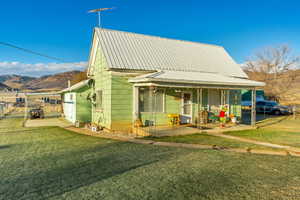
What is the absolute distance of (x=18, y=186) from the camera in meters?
4.15

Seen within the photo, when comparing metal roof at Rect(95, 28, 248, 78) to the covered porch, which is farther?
metal roof at Rect(95, 28, 248, 78)

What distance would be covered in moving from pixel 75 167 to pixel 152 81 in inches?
213

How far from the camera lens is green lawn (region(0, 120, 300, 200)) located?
389 centimetres

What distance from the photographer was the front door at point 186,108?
12.5 m

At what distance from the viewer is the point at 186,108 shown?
502 inches

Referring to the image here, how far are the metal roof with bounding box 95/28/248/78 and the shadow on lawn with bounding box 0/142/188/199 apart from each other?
528 centimetres

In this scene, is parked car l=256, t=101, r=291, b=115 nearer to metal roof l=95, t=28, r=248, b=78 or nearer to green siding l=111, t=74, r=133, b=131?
metal roof l=95, t=28, r=248, b=78

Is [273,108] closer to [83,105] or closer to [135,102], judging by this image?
[135,102]

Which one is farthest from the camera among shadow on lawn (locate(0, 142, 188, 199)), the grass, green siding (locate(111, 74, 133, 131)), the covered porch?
green siding (locate(111, 74, 133, 131))

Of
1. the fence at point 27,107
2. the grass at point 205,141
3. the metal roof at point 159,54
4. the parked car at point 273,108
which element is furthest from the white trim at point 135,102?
the parked car at point 273,108

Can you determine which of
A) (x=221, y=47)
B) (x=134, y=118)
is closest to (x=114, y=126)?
(x=134, y=118)

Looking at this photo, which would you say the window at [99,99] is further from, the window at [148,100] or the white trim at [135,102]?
the window at [148,100]

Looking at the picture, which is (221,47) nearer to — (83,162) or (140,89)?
(140,89)

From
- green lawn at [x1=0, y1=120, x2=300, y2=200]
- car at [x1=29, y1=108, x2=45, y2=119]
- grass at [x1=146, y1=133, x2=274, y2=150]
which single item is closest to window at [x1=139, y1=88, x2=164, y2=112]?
grass at [x1=146, y1=133, x2=274, y2=150]
